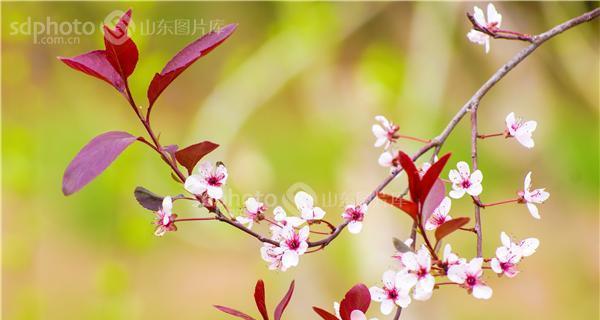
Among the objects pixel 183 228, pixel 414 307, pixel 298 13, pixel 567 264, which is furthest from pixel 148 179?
pixel 567 264

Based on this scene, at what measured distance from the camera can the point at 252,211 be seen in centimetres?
34

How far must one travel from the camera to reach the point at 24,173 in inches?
35.5

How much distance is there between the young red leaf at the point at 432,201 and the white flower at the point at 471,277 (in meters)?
0.02

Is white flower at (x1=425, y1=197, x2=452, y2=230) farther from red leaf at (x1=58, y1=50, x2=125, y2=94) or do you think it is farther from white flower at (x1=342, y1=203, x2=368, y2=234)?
red leaf at (x1=58, y1=50, x2=125, y2=94)

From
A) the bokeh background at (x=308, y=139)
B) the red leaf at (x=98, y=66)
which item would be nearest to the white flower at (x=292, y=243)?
the red leaf at (x=98, y=66)

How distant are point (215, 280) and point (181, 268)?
59 mm

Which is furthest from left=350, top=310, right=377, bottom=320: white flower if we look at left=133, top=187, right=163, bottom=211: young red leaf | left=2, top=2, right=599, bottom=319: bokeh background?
left=2, top=2, right=599, bottom=319: bokeh background

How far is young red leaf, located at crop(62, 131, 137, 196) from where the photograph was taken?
27 cm

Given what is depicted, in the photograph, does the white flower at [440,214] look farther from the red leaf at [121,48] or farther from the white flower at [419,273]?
the red leaf at [121,48]

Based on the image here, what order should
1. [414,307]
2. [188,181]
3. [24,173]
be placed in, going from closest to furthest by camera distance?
1. [188,181]
2. [24,173]
3. [414,307]

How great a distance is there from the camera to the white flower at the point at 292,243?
31 cm

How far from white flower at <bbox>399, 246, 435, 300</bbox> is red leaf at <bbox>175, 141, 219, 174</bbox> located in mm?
103

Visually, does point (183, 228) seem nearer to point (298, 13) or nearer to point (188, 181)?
point (298, 13)

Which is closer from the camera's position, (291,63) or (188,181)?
(188,181)
